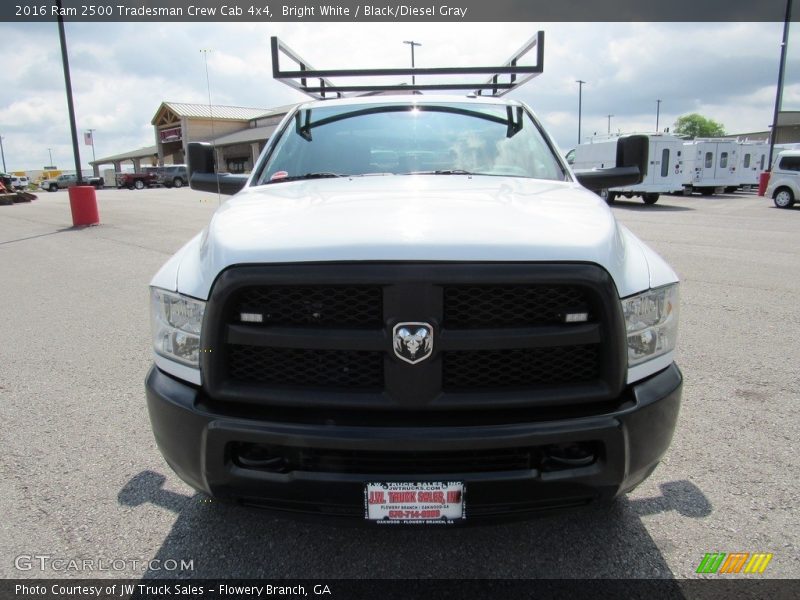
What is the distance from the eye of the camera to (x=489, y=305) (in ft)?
6.16

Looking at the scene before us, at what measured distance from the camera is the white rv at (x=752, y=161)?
29781mm

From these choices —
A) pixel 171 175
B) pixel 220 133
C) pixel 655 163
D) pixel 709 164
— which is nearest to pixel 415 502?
pixel 220 133

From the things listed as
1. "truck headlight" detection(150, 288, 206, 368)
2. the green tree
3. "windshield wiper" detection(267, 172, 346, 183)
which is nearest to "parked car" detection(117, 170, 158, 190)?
"windshield wiper" detection(267, 172, 346, 183)

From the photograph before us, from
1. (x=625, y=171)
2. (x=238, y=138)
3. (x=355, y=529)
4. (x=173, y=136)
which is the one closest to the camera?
(x=355, y=529)

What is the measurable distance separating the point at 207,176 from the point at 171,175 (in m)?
47.1

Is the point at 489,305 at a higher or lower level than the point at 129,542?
higher

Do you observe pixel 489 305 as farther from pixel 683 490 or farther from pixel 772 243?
pixel 772 243

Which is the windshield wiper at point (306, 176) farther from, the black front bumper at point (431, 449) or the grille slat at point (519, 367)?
the grille slat at point (519, 367)

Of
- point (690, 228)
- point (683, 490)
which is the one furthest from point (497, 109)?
point (690, 228)

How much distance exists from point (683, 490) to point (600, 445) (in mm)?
1176

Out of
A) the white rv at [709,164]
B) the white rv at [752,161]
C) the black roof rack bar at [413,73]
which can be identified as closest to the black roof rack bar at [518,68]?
the black roof rack bar at [413,73]

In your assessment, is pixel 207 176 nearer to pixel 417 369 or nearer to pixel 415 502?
pixel 417 369

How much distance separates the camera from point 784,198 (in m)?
20.3

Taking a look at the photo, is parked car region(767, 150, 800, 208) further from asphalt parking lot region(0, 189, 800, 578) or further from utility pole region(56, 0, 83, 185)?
utility pole region(56, 0, 83, 185)
